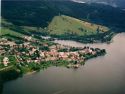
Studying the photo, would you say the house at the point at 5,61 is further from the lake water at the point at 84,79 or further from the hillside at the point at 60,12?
the hillside at the point at 60,12

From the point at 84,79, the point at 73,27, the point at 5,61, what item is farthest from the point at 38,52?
the point at 84,79

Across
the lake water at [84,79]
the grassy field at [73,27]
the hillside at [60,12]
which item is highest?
the hillside at [60,12]

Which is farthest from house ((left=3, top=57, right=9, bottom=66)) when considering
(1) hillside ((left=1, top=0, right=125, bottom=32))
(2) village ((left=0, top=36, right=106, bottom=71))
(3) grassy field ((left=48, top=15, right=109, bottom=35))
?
(3) grassy field ((left=48, top=15, right=109, bottom=35))

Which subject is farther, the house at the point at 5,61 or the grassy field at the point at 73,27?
the grassy field at the point at 73,27

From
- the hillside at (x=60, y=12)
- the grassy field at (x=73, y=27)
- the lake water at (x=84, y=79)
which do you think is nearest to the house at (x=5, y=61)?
the lake water at (x=84, y=79)

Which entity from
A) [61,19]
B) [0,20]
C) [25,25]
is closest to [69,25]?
[61,19]

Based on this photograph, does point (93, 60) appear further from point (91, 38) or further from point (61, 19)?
point (61, 19)

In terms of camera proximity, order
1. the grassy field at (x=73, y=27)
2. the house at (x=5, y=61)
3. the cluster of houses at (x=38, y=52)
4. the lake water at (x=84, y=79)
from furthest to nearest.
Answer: the grassy field at (x=73, y=27), the cluster of houses at (x=38, y=52), the house at (x=5, y=61), the lake water at (x=84, y=79)
